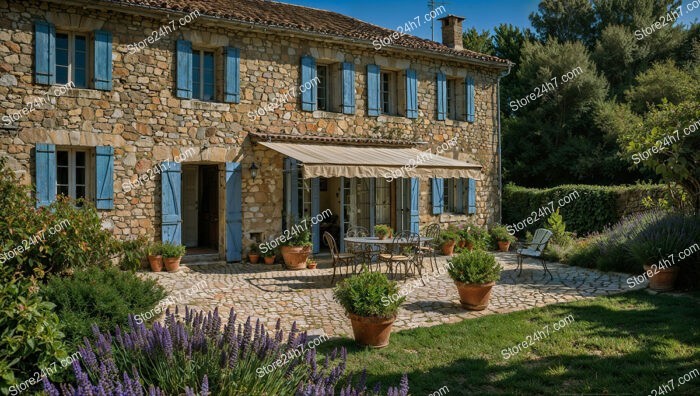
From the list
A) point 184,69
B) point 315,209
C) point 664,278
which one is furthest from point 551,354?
point 184,69

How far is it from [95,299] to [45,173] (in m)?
6.80

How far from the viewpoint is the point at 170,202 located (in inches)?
503

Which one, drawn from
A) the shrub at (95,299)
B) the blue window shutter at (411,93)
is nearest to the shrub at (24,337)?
the shrub at (95,299)

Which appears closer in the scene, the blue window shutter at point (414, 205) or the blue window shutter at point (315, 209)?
the blue window shutter at point (315, 209)

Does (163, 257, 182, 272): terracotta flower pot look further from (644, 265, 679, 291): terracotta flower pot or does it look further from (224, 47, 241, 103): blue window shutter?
(644, 265, 679, 291): terracotta flower pot

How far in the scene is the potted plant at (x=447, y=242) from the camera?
15.9m

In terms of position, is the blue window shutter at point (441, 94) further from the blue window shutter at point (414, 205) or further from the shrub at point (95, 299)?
the shrub at point (95, 299)

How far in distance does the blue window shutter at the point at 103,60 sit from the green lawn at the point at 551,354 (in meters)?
8.41

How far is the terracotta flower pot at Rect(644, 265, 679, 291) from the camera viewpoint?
10.1 meters

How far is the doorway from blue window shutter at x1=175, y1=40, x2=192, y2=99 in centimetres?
343

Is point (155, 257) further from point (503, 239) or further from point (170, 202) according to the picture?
point (503, 239)

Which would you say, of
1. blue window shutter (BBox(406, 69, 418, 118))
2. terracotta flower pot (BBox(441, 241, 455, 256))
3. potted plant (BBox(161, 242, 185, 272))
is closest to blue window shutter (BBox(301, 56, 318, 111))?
blue window shutter (BBox(406, 69, 418, 118))

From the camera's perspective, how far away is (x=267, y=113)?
14.1 meters

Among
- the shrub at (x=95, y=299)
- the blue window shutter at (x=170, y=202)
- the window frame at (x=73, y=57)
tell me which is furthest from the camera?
the blue window shutter at (x=170, y=202)
